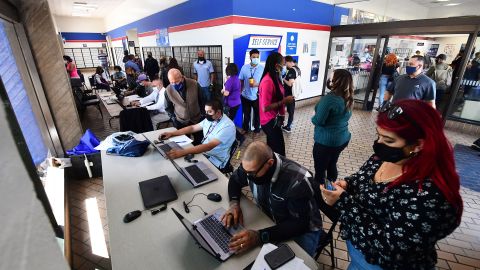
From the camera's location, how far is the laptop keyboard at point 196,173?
2051 millimetres

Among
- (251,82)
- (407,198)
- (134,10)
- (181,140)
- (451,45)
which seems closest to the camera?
(407,198)

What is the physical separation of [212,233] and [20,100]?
3.13m

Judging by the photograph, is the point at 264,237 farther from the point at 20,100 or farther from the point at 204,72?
the point at 204,72

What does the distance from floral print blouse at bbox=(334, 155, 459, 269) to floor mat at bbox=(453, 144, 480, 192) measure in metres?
3.22

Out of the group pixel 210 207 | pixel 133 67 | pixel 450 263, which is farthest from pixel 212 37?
pixel 450 263

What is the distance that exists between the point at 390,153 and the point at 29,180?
1.40 meters

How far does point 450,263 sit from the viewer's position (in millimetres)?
2246

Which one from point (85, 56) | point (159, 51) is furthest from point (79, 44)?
point (159, 51)

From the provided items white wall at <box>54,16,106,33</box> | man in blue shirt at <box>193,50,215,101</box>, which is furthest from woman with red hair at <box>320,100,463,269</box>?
white wall at <box>54,16,106,33</box>

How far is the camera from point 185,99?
3.40 meters

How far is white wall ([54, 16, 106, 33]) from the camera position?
13969 mm

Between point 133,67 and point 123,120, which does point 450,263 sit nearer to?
point 123,120

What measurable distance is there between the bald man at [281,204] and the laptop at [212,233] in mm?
47

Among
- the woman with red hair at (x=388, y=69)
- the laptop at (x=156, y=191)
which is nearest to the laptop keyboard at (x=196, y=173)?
the laptop at (x=156, y=191)
